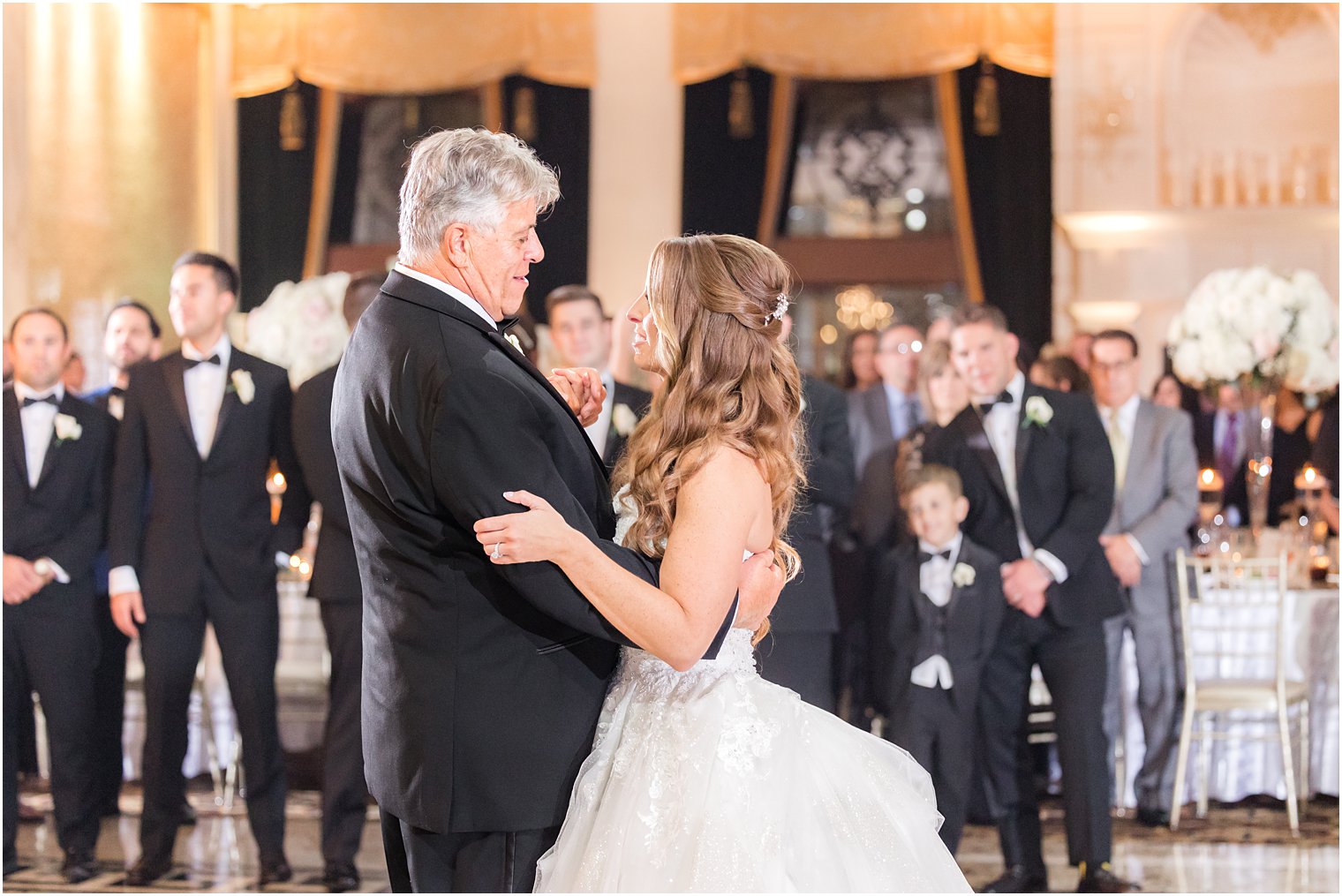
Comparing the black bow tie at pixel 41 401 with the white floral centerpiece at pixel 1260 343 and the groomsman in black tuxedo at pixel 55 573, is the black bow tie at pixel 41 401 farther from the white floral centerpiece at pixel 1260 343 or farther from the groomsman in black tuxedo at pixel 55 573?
the white floral centerpiece at pixel 1260 343

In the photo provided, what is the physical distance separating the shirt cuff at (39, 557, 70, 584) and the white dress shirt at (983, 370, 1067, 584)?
3.08 meters

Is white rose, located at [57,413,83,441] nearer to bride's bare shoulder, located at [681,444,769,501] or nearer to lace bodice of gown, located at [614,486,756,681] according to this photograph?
lace bodice of gown, located at [614,486,756,681]

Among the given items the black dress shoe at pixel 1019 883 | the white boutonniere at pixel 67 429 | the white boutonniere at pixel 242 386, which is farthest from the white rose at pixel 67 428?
Answer: the black dress shoe at pixel 1019 883

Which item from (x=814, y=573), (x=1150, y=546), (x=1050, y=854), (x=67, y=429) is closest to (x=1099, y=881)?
(x=1050, y=854)

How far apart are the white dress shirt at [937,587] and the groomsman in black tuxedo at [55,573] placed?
107 inches

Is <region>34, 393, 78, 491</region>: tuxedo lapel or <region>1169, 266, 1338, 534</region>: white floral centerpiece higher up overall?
<region>1169, 266, 1338, 534</region>: white floral centerpiece

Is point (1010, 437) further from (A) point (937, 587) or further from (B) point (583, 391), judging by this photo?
(B) point (583, 391)

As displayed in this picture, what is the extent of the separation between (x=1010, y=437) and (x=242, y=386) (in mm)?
2504

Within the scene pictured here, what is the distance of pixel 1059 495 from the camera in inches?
176

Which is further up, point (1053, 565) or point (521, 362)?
point (521, 362)

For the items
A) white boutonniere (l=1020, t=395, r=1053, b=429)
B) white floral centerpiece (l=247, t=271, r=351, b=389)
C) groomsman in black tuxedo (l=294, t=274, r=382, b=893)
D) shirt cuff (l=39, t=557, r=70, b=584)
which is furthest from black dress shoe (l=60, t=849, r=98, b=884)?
white boutonniere (l=1020, t=395, r=1053, b=429)

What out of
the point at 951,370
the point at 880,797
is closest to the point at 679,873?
the point at 880,797

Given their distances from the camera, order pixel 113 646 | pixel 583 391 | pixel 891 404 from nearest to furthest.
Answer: pixel 583 391
pixel 113 646
pixel 891 404

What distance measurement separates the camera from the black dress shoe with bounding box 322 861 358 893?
425 centimetres
